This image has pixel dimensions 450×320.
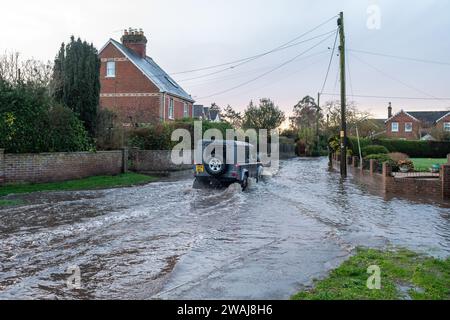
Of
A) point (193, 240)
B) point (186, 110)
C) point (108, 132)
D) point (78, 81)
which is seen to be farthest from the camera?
point (186, 110)

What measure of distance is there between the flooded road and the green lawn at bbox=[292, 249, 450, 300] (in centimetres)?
33

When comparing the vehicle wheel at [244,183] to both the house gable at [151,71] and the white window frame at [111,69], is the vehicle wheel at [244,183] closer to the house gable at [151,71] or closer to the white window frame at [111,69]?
the house gable at [151,71]

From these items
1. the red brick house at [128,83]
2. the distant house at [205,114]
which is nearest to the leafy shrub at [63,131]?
the red brick house at [128,83]

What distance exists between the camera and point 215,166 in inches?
654

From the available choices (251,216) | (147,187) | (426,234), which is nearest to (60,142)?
(147,187)

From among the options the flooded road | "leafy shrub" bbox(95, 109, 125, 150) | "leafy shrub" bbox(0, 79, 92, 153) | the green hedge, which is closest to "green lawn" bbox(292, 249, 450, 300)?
the flooded road

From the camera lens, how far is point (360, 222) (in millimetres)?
11039

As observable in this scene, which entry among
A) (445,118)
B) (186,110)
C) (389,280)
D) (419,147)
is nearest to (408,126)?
(445,118)

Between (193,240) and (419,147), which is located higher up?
(419,147)

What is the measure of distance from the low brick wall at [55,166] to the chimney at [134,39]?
977 inches

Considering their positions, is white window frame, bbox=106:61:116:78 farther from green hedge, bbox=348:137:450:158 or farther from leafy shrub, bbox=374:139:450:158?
leafy shrub, bbox=374:139:450:158

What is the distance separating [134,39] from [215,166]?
3150 centimetres

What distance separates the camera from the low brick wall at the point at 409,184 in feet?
49.5

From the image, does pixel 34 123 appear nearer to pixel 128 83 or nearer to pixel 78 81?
pixel 78 81
